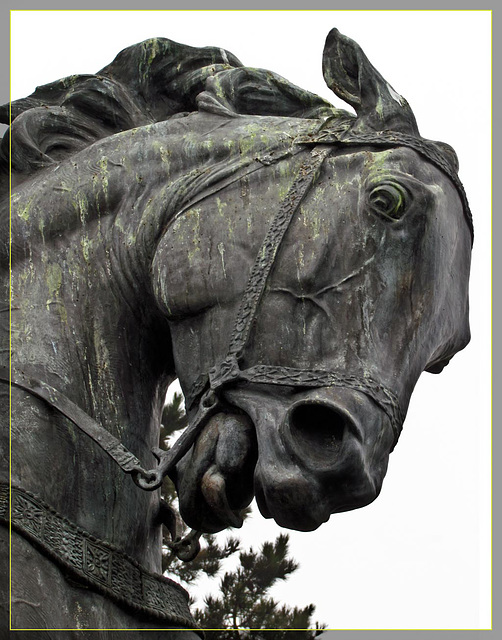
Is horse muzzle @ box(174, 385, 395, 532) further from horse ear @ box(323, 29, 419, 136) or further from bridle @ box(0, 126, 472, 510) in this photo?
horse ear @ box(323, 29, 419, 136)

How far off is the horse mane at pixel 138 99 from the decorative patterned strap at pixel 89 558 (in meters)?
0.99

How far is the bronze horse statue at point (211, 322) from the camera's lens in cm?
309

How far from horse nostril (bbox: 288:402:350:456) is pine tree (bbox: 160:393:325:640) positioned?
3.73m

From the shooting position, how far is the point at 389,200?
3252 mm

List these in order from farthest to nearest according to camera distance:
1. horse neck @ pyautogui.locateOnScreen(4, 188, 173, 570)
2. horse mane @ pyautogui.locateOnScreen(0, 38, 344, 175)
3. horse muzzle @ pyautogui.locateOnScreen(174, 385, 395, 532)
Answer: horse mane @ pyautogui.locateOnScreen(0, 38, 344, 175)
horse neck @ pyautogui.locateOnScreen(4, 188, 173, 570)
horse muzzle @ pyautogui.locateOnScreen(174, 385, 395, 532)

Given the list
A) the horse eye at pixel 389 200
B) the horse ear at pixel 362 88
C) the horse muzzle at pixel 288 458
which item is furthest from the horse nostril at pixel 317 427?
the horse ear at pixel 362 88

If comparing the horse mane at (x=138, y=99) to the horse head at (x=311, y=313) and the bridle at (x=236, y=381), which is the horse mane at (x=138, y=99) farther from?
the bridle at (x=236, y=381)

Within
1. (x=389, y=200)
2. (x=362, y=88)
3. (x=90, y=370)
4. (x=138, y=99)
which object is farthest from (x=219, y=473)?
(x=138, y=99)

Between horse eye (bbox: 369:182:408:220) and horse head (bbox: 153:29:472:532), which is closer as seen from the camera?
horse head (bbox: 153:29:472:532)

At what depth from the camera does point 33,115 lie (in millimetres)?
3727

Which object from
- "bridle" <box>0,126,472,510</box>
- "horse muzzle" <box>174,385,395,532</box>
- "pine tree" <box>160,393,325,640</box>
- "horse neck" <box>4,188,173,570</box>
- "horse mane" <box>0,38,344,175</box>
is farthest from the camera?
"pine tree" <box>160,393,325,640</box>

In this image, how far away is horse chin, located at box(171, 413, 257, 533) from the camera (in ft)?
10.1

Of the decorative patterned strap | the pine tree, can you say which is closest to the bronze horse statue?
the decorative patterned strap

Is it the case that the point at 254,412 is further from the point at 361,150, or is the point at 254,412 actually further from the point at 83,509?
the point at 361,150
